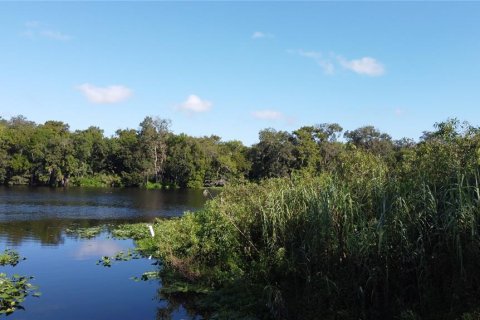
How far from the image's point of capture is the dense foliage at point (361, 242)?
775cm

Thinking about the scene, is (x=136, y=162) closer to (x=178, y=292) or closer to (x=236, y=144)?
(x=236, y=144)

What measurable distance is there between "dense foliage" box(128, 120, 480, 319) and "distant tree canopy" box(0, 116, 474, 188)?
5634 cm

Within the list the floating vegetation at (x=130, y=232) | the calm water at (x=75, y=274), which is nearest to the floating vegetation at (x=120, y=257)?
the calm water at (x=75, y=274)

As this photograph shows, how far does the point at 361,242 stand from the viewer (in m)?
8.77

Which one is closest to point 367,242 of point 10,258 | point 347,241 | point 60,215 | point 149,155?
point 347,241

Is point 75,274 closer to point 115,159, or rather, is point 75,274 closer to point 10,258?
point 10,258

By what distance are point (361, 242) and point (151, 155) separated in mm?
76445

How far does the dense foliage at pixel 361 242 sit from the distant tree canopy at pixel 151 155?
5634 centimetres

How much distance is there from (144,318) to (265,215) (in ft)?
15.1

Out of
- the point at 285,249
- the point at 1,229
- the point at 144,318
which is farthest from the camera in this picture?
the point at 1,229

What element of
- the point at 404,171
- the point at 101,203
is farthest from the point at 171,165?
the point at 404,171

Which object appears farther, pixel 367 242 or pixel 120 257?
pixel 120 257

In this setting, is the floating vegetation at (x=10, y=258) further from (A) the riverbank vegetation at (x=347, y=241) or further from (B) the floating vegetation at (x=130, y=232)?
(B) the floating vegetation at (x=130, y=232)

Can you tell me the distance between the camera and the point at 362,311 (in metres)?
8.58
